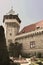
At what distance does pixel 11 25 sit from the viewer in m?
49.5

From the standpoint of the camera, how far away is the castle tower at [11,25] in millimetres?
48688

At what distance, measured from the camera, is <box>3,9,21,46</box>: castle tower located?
160 ft

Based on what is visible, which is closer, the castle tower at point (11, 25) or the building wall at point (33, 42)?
the building wall at point (33, 42)

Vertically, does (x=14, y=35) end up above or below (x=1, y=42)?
below

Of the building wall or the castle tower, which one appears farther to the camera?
the castle tower

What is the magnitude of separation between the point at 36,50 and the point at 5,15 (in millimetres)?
15369

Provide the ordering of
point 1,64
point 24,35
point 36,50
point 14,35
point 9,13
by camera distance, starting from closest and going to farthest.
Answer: point 1,64, point 36,50, point 24,35, point 14,35, point 9,13

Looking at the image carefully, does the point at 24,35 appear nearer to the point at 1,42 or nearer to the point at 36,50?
the point at 36,50

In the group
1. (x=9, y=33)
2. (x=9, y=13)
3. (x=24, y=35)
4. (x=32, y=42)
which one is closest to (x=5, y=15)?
(x=9, y=13)

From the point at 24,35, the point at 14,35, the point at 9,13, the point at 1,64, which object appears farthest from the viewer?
the point at 9,13

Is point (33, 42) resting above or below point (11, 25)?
below

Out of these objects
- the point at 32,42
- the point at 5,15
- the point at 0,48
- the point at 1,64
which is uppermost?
the point at 0,48

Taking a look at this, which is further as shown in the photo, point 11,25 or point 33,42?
point 11,25

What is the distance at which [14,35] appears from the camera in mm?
48719
